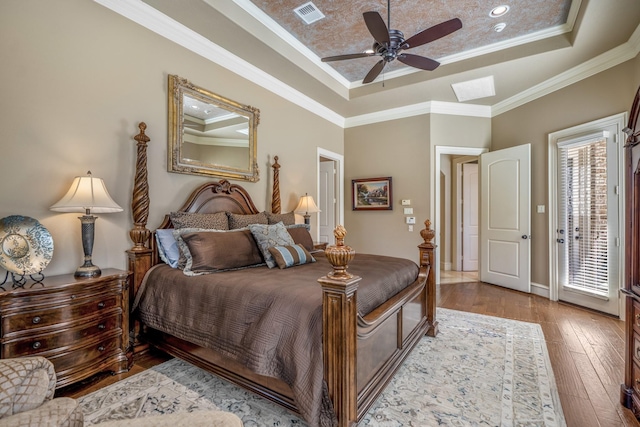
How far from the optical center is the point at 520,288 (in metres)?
4.49

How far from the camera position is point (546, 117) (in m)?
4.23

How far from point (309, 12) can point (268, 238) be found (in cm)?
227

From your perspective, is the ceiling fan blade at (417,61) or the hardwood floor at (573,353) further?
the ceiling fan blade at (417,61)

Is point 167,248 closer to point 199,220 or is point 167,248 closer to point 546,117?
point 199,220

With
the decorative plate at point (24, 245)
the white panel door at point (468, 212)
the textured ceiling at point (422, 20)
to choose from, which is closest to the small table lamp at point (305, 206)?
the textured ceiling at point (422, 20)

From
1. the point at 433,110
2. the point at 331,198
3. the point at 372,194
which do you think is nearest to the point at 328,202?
the point at 331,198

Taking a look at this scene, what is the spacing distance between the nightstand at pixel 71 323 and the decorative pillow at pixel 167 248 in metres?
0.34

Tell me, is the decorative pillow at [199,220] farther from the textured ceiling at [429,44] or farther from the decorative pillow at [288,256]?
the textured ceiling at [429,44]

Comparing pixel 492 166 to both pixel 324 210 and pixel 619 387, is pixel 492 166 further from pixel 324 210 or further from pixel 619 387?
pixel 619 387

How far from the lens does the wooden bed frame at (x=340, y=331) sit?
149 cm

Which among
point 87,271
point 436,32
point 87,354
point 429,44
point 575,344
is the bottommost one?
point 575,344

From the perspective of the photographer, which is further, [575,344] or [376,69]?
[376,69]

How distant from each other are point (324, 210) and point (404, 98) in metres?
2.36

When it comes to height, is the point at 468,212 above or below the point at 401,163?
below
